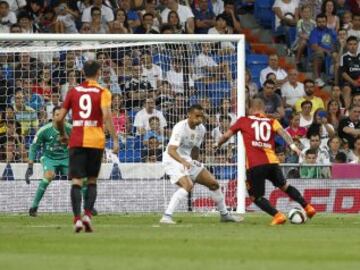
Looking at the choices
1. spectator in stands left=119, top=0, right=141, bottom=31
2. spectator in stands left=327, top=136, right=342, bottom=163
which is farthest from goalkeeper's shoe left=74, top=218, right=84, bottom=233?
spectator in stands left=119, top=0, right=141, bottom=31

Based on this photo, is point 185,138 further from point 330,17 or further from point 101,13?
point 330,17

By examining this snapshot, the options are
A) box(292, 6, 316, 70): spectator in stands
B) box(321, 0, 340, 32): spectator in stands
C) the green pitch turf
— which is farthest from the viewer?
box(321, 0, 340, 32): spectator in stands

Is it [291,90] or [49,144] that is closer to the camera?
[49,144]

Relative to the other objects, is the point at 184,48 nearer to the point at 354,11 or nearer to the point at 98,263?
the point at 354,11

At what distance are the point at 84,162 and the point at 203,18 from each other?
13357 millimetres

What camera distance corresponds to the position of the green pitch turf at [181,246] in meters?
12.1

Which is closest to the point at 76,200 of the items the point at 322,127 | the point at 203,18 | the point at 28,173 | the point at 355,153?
the point at 28,173

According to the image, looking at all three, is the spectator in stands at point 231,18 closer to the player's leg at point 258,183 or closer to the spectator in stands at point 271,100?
the spectator in stands at point 271,100

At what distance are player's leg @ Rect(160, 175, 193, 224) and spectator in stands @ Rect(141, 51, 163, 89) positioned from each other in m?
4.14

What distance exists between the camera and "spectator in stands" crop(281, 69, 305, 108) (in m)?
28.4

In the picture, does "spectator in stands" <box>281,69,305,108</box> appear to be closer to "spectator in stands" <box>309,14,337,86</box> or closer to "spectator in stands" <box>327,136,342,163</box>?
"spectator in stands" <box>309,14,337,86</box>

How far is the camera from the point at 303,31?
30344mm

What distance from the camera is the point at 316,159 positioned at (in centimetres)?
2559

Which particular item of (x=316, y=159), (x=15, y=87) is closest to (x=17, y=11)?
(x=15, y=87)
